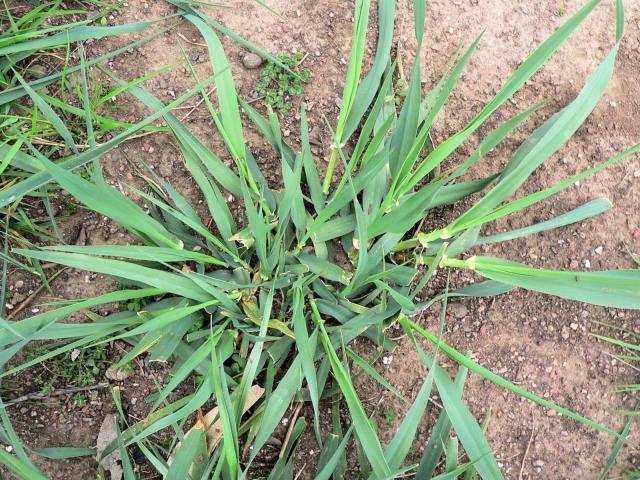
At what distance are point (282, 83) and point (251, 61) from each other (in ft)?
0.32

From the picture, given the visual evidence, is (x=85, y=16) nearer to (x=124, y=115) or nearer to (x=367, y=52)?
(x=124, y=115)

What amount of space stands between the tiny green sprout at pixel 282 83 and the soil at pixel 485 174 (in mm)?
27

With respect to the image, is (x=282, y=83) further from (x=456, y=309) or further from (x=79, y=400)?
(x=79, y=400)

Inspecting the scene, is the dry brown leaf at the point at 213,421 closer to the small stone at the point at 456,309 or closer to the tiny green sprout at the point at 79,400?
the tiny green sprout at the point at 79,400

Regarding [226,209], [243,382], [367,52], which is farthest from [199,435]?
[367,52]

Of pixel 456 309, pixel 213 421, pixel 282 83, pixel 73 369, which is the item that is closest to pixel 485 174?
pixel 456 309

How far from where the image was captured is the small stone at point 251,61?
57.8 inches

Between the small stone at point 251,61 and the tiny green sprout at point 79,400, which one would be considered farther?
the small stone at point 251,61

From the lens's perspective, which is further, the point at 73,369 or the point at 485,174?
the point at 485,174

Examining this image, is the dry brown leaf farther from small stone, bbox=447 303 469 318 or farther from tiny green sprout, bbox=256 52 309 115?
tiny green sprout, bbox=256 52 309 115

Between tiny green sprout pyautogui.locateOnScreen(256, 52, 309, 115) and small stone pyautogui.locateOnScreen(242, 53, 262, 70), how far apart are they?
0.02 meters

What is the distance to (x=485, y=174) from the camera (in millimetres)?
1471

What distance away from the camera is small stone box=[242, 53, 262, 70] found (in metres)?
1.47

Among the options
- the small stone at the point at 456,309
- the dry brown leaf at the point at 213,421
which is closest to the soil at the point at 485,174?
the small stone at the point at 456,309
